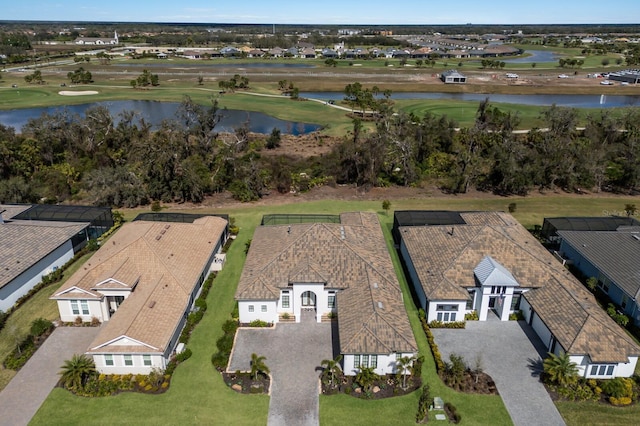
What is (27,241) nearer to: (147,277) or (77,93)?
(147,277)

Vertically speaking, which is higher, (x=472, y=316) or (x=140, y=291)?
(x=140, y=291)

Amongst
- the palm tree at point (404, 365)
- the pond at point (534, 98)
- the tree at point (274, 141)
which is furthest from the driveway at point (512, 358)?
the pond at point (534, 98)

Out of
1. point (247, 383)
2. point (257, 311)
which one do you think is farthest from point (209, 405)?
point (257, 311)

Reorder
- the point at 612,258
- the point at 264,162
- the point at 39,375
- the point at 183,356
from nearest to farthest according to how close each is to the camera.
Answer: the point at 39,375 < the point at 183,356 < the point at 612,258 < the point at 264,162

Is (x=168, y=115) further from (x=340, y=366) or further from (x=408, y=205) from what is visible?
(x=340, y=366)

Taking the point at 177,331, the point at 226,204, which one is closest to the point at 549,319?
the point at 177,331

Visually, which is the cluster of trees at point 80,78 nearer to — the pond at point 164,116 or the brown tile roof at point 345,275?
the pond at point 164,116
